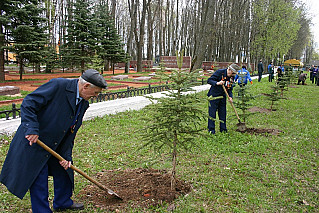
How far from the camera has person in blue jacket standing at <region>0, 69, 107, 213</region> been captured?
2.55 metres

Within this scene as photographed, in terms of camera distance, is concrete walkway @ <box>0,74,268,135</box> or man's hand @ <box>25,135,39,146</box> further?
concrete walkway @ <box>0,74,268,135</box>

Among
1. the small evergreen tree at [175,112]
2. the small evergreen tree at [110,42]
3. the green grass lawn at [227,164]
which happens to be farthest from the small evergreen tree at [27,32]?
the small evergreen tree at [175,112]

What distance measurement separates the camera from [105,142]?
593cm

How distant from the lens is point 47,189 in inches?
109

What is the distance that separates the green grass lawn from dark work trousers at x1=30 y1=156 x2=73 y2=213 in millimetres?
352

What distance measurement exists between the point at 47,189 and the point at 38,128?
28.7 inches

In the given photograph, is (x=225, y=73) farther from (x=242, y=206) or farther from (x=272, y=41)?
(x=272, y=41)

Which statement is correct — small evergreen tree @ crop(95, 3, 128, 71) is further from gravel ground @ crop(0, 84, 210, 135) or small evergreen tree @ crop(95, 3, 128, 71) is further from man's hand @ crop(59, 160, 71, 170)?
man's hand @ crop(59, 160, 71, 170)

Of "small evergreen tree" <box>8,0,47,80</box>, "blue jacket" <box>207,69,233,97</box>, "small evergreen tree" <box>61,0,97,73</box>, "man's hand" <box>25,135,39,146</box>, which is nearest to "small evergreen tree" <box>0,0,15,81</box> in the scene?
"small evergreen tree" <box>8,0,47,80</box>

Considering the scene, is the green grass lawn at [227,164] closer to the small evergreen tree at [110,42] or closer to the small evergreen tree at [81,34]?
the small evergreen tree at [81,34]

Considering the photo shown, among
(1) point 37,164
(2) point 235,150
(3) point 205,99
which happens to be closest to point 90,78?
(1) point 37,164

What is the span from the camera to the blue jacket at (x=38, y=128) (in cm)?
253

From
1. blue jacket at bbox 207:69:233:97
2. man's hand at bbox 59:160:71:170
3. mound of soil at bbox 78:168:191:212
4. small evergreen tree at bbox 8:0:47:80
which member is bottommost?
mound of soil at bbox 78:168:191:212

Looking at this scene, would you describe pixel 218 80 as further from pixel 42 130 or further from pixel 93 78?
pixel 42 130
